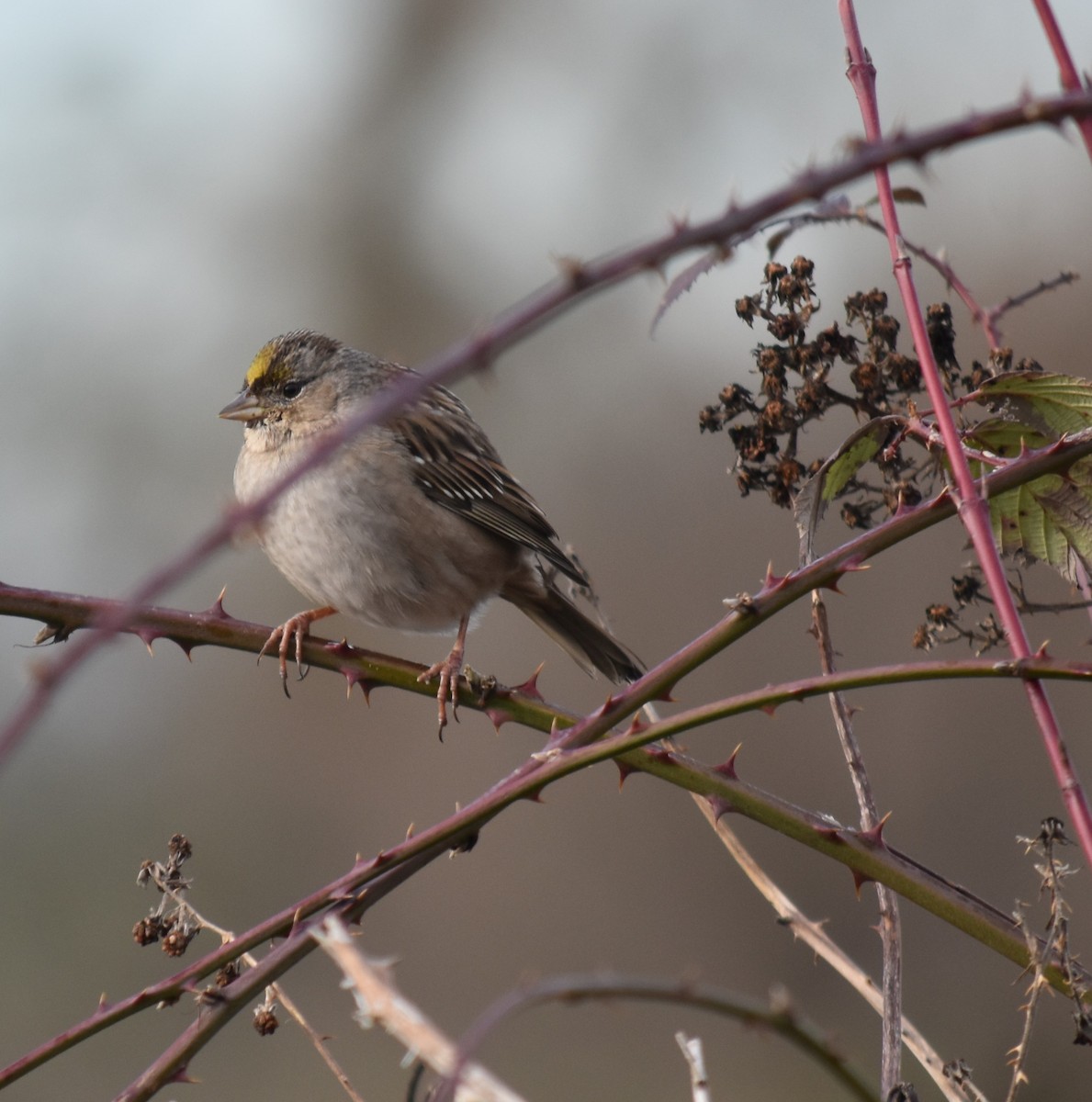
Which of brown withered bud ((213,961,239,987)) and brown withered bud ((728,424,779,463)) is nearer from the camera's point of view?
brown withered bud ((213,961,239,987))

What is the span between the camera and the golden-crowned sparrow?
14.5ft

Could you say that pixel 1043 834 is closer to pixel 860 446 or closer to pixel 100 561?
pixel 860 446

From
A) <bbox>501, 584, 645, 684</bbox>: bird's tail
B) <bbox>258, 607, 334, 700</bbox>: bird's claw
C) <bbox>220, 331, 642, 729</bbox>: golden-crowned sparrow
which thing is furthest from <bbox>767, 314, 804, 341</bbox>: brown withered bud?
<bbox>501, 584, 645, 684</bbox>: bird's tail

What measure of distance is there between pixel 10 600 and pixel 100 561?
13.3 m

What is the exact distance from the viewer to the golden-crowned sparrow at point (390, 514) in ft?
14.5

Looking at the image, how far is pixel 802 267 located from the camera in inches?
92.6

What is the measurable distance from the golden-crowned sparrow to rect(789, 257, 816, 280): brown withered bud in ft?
6.06

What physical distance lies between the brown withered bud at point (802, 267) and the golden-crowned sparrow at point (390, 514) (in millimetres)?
1848

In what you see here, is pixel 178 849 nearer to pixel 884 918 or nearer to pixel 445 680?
pixel 445 680

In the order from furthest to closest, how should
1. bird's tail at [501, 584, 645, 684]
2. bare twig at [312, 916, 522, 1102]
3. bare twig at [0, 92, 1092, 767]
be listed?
bird's tail at [501, 584, 645, 684] → bare twig at [312, 916, 522, 1102] → bare twig at [0, 92, 1092, 767]

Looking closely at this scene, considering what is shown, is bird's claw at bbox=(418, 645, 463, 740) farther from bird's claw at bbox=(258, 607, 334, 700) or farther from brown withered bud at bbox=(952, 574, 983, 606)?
brown withered bud at bbox=(952, 574, 983, 606)

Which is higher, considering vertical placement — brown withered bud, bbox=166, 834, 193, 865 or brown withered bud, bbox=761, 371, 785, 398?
brown withered bud, bbox=761, 371, 785, 398

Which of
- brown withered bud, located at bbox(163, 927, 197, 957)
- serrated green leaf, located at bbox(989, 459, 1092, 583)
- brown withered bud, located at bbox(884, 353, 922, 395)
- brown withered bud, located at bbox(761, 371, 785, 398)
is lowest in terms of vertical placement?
serrated green leaf, located at bbox(989, 459, 1092, 583)

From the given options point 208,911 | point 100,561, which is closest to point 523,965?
point 208,911
